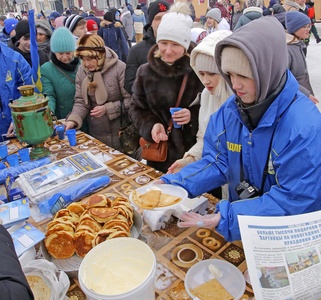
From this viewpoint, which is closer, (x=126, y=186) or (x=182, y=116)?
(x=126, y=186)

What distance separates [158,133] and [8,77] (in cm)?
162

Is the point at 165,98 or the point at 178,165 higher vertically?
the point at 165,98

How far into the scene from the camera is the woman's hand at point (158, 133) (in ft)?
7.35

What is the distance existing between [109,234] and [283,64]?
3.21 ft

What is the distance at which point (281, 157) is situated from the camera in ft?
3.93

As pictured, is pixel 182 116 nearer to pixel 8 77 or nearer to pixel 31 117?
pixel 31 117

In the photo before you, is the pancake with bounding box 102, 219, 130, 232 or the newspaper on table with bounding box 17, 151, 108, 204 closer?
the pancake with bounding box 102, 219, 130, 232

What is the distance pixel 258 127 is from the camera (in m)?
1.26

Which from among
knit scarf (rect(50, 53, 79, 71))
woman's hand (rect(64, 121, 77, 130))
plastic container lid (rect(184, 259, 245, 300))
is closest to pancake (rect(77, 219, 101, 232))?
plastic container lid (rect(184, 259, 245, 300))

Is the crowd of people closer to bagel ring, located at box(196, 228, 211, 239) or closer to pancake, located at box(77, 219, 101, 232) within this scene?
bagel ring, located at box(196, 228, 211, 239)

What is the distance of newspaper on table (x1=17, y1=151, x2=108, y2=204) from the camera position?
5.88 feet

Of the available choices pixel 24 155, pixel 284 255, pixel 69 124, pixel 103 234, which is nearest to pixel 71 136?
pixel 69 124

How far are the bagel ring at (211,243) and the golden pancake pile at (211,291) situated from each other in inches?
8.1

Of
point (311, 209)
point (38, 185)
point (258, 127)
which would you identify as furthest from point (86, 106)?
point (311, 209)
